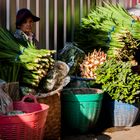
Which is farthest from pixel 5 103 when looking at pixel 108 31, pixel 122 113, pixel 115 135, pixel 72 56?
pixel 108 31

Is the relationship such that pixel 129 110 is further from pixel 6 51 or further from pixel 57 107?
pixel 6 51

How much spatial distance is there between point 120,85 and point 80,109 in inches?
30.8

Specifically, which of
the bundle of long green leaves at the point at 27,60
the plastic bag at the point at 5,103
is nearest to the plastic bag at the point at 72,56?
the bundle of long green leaves at the point at 27,60

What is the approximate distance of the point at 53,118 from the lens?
5.93 metres

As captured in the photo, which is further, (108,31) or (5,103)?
(108,31)

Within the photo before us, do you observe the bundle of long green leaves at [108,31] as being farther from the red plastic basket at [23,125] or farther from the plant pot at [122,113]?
the red plastic basket at [23,125]

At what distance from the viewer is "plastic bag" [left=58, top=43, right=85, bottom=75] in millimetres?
7227

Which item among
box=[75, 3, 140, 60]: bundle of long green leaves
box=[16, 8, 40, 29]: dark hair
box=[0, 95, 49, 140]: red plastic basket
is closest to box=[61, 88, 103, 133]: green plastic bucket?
box=[16, 8, 40, 29]: dark hair

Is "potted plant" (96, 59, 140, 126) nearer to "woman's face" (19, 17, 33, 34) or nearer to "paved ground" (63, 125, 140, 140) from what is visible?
"paved ground" (63, 125, 140, 140)

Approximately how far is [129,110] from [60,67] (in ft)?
5.57

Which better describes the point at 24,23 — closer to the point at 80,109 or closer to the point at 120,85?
the point at 80,109

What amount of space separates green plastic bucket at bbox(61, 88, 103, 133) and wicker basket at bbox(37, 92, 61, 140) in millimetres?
435

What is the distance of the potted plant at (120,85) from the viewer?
6.66 metres

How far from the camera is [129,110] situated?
6.97 meters
